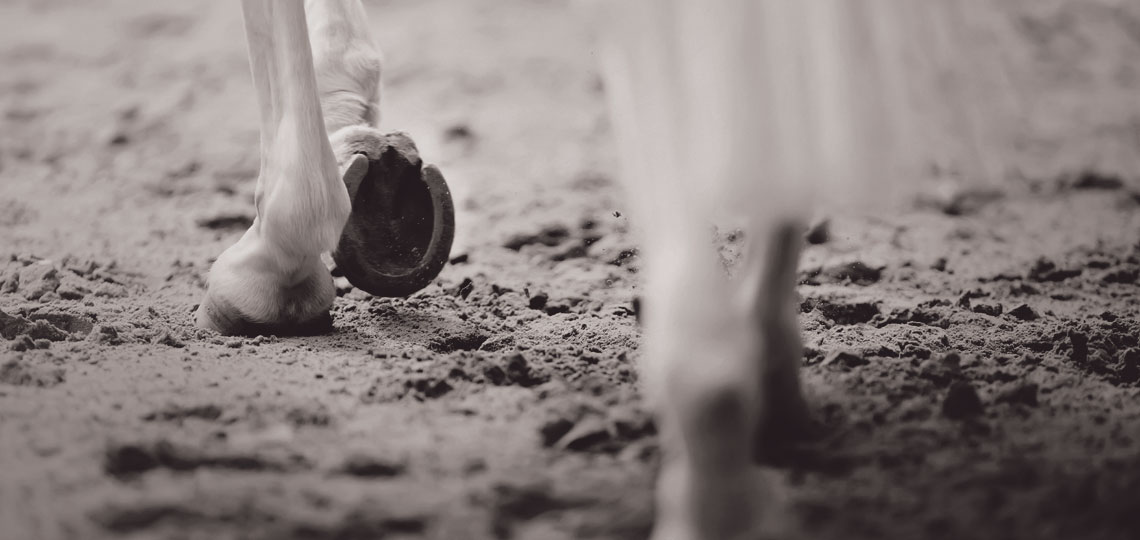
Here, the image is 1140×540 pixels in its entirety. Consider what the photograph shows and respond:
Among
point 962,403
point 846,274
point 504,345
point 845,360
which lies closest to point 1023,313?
point 846,274

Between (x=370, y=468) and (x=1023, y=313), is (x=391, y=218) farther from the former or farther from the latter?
(x=1023, y=313)

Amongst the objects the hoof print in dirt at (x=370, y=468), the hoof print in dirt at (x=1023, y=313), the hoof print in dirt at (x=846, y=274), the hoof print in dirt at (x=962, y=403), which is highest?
the hoof print in dirt at (x=846, y=274)

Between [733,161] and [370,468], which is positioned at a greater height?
[733,161]

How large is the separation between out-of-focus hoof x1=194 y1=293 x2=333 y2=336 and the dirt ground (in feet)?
0.16

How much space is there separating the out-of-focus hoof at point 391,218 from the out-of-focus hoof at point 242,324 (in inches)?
5.5

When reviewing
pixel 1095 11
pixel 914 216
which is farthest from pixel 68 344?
pixel 1095 11

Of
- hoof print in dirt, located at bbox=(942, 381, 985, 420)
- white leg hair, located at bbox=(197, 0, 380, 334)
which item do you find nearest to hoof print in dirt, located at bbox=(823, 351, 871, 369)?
hoof print in dirt, located at bbox=(942, 381, 985, 420)

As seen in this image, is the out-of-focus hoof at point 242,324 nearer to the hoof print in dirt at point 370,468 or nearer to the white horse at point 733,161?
the hoof print in dirt at point 370,468

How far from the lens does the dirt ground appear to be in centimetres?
134

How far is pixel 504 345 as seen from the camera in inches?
85.7

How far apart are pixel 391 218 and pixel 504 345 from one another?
1.32ft

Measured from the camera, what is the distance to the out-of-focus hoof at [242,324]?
2186 millimetres

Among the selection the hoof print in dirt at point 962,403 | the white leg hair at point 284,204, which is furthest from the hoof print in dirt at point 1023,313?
the white leg hair at point 284,204

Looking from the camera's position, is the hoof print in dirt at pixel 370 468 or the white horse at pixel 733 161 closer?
the white horse at pixel 733 161
